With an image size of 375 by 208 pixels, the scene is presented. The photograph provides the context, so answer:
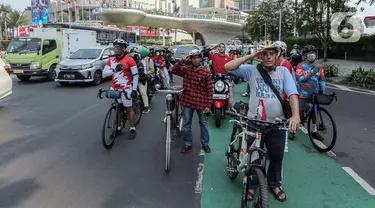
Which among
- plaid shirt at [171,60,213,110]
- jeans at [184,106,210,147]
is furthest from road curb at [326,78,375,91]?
plaid shirt at [171,60,213,110]

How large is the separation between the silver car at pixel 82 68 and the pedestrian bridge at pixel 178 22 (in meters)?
51.4

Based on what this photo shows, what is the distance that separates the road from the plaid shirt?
887 mm

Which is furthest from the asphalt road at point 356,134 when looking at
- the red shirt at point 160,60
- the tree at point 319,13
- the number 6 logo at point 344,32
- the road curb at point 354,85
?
the number 6 logo at point 344,32

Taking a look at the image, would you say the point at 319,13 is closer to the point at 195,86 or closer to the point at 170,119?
the point at 195,86

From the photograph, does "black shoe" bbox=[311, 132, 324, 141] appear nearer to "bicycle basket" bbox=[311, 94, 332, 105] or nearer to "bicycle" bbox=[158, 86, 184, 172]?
"bicycle basket" bbox=[311, 94, 332, 105]

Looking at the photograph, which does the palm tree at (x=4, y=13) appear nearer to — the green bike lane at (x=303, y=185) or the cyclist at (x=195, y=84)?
the cyclist at (x=195, y=84)

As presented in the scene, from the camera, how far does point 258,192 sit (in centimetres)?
292

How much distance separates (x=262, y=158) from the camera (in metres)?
3.20

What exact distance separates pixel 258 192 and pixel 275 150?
0.68 meters

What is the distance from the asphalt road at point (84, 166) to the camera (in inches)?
151

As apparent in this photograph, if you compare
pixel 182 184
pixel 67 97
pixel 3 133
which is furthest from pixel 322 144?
pixel 67 97

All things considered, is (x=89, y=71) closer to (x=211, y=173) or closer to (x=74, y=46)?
(x=74, y=46)

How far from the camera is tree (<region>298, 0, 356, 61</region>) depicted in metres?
22.2

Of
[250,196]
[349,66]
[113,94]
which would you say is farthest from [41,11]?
[250,196]
